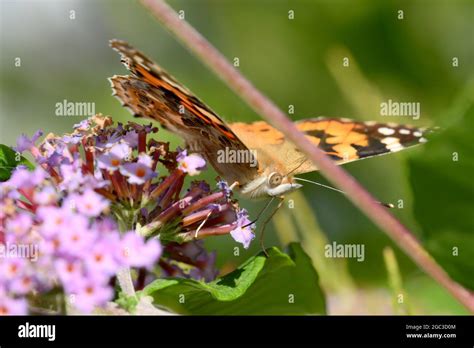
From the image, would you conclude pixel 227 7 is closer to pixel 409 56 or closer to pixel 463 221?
pixel 409 56

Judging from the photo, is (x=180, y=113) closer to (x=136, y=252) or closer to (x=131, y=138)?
(x=131, y=138)

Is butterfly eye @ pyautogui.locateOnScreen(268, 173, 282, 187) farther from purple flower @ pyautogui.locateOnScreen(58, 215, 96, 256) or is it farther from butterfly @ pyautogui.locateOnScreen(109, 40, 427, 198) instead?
purple flower @ pyautogui.locateOnScreen(58, 215, 96, 256)

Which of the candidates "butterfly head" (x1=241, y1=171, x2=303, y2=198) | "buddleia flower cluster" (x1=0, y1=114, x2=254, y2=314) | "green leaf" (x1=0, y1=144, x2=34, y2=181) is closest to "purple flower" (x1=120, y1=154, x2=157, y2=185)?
"buddleia flower cluster" (x1=0, y1=114, x2=254, y2=314)

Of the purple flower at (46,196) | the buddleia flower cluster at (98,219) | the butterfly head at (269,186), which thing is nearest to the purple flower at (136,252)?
the buddleia flower cluster at (98,219)

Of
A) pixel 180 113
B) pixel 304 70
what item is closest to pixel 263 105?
pixel 180 113

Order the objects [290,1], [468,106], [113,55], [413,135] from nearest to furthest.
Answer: [468,106]
[413,135]
[290,1]
[113,55]

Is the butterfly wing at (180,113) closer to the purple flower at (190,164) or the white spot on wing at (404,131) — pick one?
the purple flower at (190,164)
